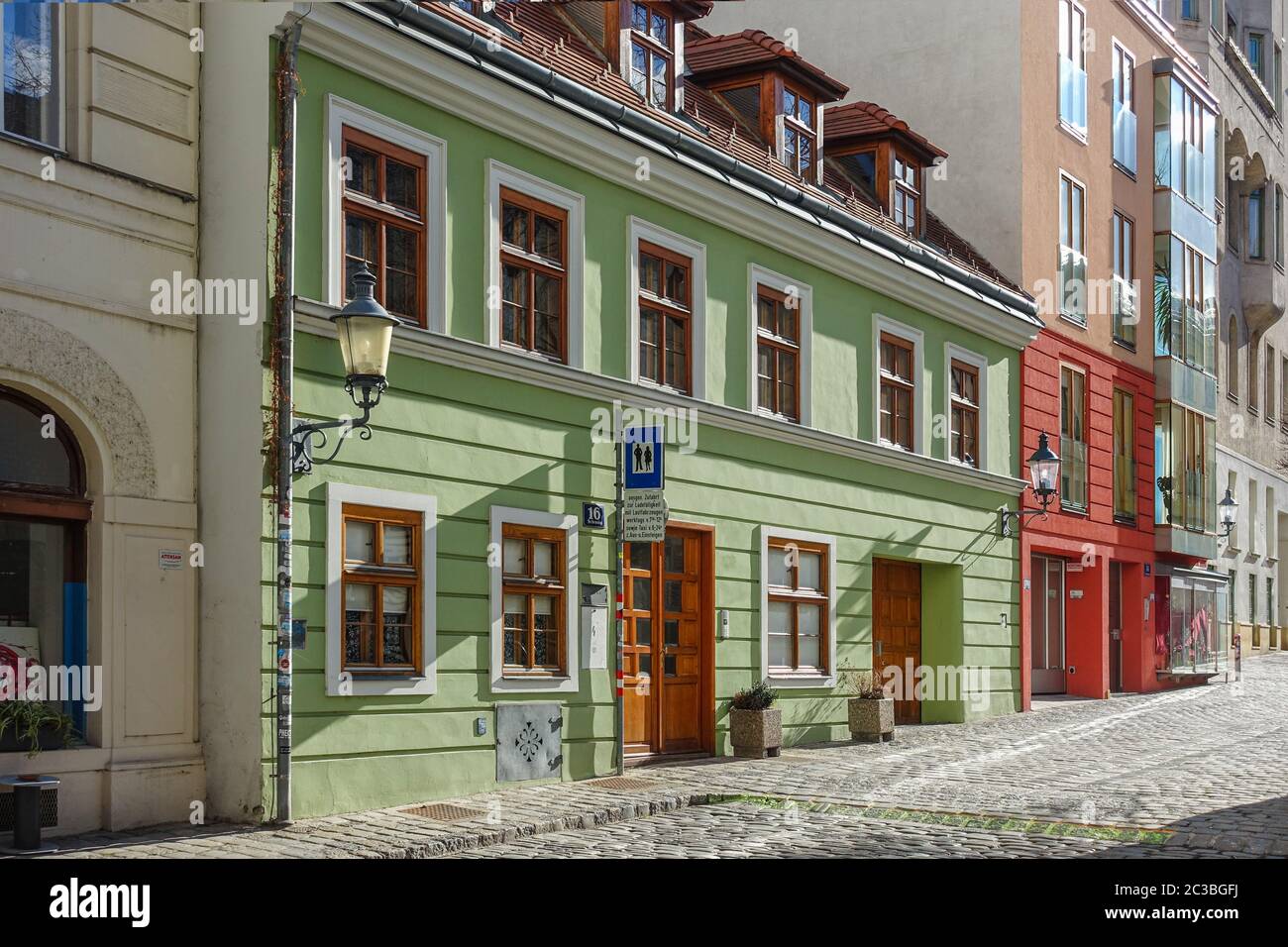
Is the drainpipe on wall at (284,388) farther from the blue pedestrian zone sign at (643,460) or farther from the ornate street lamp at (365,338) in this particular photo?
the blue pedestrian zone sign at (643,460)

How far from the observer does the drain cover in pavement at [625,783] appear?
14.9 meters

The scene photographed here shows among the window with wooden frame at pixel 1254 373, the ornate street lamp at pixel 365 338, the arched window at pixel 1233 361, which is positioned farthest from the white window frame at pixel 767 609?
the window with wooden frame at pixel 1254 373

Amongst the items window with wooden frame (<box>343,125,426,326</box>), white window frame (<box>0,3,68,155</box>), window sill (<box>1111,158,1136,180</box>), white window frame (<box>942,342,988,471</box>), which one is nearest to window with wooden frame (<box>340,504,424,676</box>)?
window with wooden frame (<box>343,125,426,326</box>)

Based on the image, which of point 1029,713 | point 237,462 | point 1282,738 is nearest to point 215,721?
point 237,462

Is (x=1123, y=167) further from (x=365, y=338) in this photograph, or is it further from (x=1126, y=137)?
(x=365, y=338)

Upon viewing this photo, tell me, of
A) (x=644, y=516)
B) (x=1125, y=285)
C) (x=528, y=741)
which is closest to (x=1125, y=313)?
(x=1125, y=285)

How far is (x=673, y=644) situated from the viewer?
58.4ft

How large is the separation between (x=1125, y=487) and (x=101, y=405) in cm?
2306

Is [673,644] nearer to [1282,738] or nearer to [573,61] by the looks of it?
[573,61]

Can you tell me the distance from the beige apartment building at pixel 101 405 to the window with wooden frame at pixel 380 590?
1333mm

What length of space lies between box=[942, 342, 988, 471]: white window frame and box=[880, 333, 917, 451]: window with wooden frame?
104 centimetres

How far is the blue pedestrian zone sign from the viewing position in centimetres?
1606

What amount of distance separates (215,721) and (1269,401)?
129 ft

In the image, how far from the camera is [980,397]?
24953mm
